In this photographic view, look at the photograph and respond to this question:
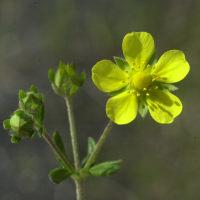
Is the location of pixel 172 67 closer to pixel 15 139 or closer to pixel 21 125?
pixel 21 125

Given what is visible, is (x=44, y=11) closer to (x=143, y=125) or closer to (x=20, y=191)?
(x=143, y=125)

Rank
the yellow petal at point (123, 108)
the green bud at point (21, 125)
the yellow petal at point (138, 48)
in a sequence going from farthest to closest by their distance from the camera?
the yellow petal at point (138, 48)
the yellow petal at point (123, 108)
the green bud at point (21, 125)

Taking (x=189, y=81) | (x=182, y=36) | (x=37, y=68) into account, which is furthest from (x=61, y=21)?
(x=189, y=81)

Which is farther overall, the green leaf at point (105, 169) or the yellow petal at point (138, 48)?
the green leaf at point (105, 169)

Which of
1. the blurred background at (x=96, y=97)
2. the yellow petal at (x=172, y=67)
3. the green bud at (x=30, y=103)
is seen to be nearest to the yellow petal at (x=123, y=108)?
the yellow petal at (x=172, y=67)

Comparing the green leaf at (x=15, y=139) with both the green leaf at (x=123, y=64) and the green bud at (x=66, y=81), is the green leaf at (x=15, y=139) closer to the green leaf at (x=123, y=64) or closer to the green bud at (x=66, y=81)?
the green bud at (x=66, y=81)

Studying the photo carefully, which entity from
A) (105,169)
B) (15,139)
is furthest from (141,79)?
(15,139)
